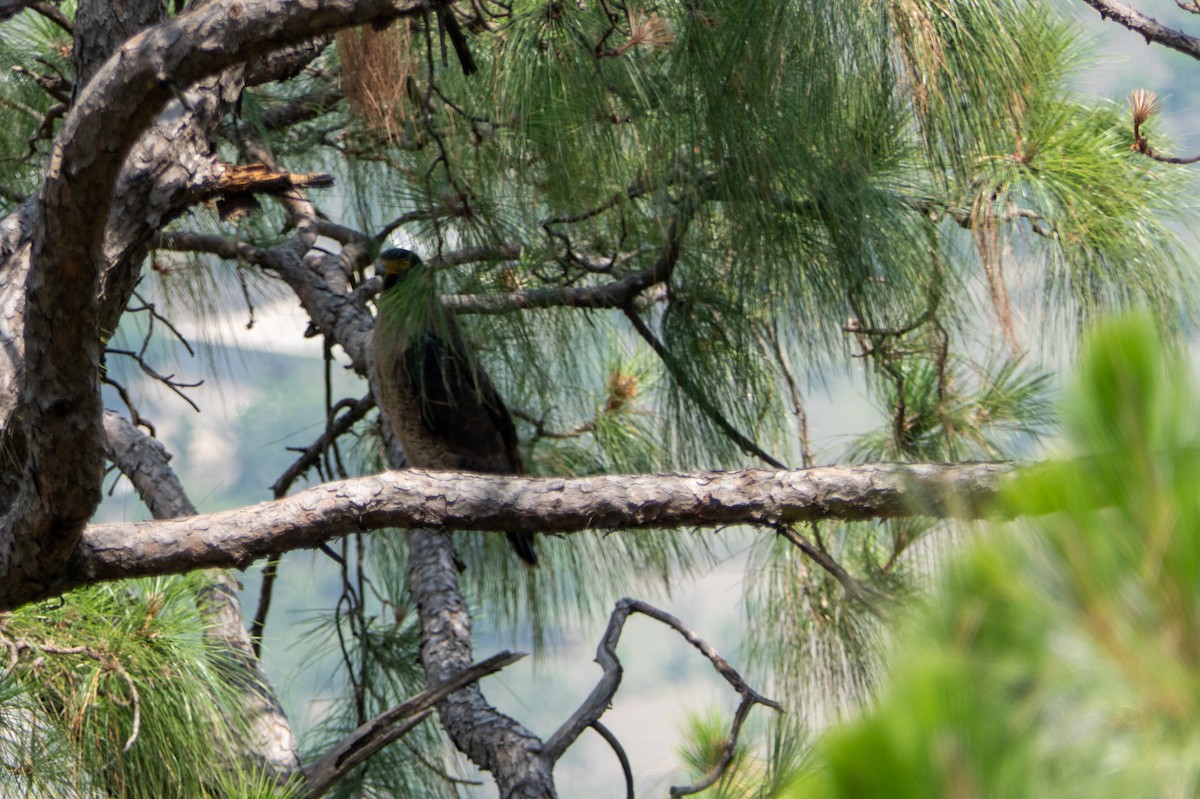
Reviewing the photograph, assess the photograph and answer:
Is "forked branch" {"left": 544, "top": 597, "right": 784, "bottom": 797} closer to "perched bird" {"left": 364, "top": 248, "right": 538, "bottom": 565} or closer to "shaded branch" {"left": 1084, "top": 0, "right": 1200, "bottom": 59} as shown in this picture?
"perched bird" {"left": 364, "top": 248, "right": 538, "bottom": 565}

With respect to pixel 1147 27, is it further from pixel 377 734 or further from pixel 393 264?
pixel 393 264

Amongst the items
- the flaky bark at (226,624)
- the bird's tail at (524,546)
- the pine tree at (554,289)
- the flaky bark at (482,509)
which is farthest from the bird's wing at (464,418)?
the flaky bark at (482,509)

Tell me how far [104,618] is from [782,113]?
0.80m

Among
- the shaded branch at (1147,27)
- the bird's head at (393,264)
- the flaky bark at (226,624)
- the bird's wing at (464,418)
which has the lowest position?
the flaky bark at (226,624)

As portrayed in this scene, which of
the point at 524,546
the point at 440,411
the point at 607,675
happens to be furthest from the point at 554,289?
the point at 440,411

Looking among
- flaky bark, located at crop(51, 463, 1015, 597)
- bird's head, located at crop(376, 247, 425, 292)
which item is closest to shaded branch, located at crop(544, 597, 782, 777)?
flaky bark, located at crop(51, 463, 1015, 597)

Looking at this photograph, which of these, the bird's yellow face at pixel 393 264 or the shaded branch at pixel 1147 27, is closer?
the shaded branch at pixel 1147 27

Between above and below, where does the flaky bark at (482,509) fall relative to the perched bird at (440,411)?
below

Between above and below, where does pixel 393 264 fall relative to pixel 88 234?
above

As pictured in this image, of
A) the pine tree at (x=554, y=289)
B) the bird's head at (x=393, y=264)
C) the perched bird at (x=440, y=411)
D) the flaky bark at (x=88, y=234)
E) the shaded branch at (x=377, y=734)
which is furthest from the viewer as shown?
the bird's head at (x=393, y=264)

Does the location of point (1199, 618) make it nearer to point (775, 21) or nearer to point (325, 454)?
point (775, 21)

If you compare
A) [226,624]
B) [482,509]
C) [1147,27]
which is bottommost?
[226,624]

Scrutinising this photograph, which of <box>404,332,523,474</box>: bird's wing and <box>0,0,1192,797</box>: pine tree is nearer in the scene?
<box>0,0,1192,797</box>: pine tree

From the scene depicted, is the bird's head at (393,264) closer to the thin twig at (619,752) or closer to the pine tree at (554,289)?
the pine tree at (554,289)
